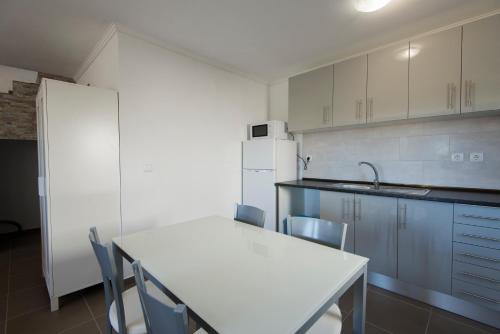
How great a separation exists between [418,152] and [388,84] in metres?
0.77

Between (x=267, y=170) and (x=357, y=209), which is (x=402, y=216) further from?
(x=267, y=170)

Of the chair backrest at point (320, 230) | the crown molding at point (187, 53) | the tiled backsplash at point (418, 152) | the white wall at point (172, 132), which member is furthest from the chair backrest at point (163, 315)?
the tiled backsplash at point (418, 152)

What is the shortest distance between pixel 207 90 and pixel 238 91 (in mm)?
548

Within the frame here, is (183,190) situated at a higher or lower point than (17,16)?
lower

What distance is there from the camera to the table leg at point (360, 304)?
1071 mm

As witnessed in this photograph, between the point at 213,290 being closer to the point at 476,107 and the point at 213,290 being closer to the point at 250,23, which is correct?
the point at 250,23

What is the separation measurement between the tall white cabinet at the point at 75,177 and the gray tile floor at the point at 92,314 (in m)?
0.15

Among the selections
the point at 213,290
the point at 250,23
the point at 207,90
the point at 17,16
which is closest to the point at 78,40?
the point at 17,16

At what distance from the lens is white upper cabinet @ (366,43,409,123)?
2195 millimetres

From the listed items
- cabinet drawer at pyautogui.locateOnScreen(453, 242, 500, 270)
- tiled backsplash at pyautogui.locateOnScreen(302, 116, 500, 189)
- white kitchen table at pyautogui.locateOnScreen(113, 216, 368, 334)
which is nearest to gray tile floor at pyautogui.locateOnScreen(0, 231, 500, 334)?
cabinet drawer at pyautogui.locateOnScreen(453, 242, 500, 270)

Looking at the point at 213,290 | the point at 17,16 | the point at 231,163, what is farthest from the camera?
the point at 231,163

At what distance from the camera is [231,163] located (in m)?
3.17

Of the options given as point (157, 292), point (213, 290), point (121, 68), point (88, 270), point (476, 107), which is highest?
point (121, 68)

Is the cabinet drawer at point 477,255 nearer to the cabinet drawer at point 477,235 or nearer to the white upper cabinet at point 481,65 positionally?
the cabinet drawer at point 477,235
